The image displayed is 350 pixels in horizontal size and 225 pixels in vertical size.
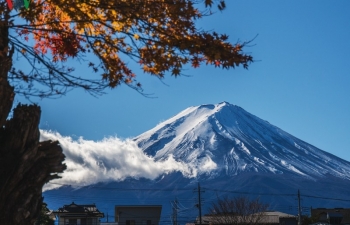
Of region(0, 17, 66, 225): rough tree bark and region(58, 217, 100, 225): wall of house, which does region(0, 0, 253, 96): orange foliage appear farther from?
region(58, 217, 100, 225): wall of house

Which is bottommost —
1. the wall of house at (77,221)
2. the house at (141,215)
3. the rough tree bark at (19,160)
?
the rough tree bark at (19,160)

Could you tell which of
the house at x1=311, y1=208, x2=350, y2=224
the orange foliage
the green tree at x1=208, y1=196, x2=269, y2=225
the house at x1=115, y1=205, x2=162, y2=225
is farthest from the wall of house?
the orange foliage

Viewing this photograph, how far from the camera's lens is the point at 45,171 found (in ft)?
26.3

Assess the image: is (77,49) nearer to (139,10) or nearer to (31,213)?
(139,10)

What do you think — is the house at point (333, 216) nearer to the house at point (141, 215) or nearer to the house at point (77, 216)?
the house at point (141, 215)

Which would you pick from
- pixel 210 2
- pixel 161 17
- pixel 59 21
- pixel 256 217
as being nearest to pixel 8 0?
pixel 59 21

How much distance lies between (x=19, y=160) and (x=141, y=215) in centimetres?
5426

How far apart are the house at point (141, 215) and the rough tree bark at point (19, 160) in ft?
175

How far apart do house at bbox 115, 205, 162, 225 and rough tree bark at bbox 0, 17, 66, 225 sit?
53209mm

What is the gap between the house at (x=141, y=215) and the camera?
60.9 meters

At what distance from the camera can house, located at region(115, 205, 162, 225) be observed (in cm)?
6094

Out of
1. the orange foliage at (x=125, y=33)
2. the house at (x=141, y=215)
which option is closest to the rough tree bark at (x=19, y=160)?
the orange foliage at (x=125, y=33)

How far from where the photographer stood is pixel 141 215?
61.3 metres

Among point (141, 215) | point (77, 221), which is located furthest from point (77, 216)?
point (141, 215)
